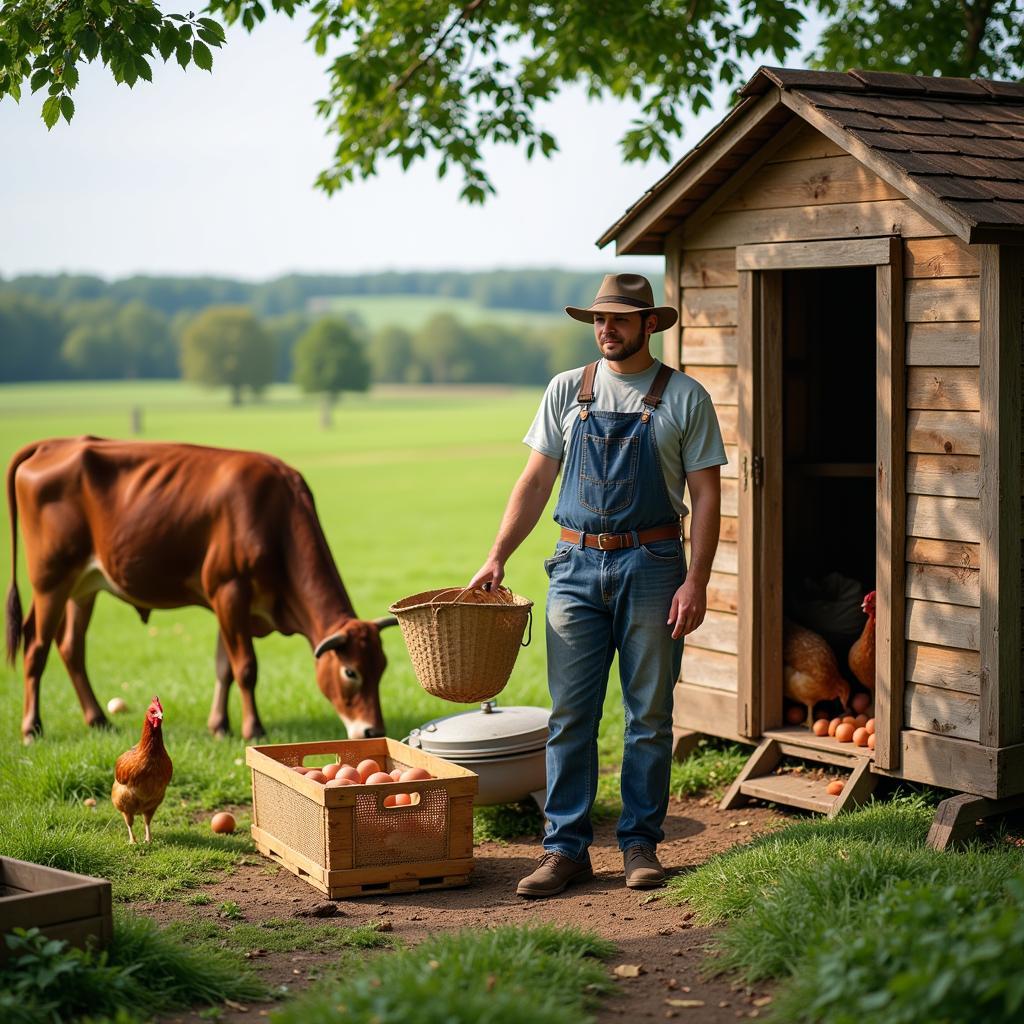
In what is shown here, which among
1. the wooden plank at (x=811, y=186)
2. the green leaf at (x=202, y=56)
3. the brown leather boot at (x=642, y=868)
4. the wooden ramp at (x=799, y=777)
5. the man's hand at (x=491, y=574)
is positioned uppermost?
the green leaf at (x=202, y=56)

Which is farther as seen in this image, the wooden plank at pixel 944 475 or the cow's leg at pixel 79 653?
the cow's leg at pixel 79 653

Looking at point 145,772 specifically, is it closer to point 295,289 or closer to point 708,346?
point 708,346

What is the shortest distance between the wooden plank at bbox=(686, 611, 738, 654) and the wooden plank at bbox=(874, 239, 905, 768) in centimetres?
102

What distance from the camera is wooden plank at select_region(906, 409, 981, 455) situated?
6.19m

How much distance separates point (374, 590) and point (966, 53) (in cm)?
1227

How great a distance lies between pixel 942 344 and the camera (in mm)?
6281

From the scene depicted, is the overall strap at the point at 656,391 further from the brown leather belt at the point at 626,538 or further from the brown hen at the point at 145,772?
the brown hen at the point at 145,772

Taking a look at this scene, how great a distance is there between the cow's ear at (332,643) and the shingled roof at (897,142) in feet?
8.58

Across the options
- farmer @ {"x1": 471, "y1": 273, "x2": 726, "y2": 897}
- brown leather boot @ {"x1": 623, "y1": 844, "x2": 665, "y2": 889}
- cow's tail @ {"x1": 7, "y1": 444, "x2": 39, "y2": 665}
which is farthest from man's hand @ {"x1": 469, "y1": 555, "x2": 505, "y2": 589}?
cow's tail @ {"x1": 7, "y1": 444, "x2": 39, "y2": 665}

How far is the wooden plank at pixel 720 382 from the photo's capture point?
738 cm

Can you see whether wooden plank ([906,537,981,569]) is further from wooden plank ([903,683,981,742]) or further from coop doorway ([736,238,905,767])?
wooden plank ([903,683,981,742])

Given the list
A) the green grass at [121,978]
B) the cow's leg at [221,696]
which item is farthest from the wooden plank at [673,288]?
the green grass at [121,978]

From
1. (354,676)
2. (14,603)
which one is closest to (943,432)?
(354,676)

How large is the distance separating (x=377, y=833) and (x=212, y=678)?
593 centimetres
